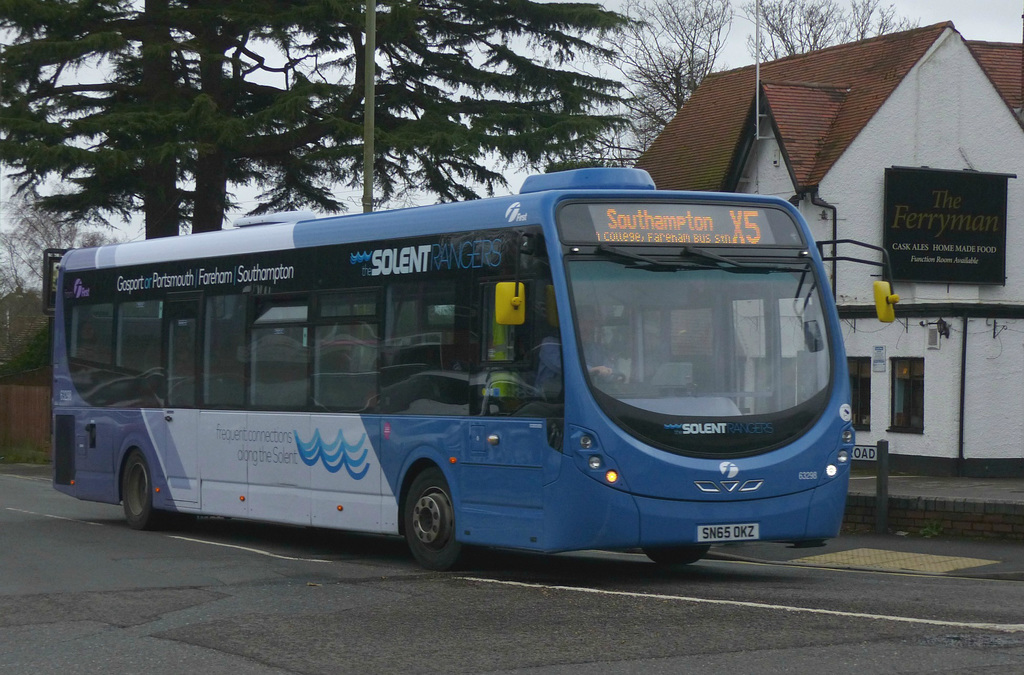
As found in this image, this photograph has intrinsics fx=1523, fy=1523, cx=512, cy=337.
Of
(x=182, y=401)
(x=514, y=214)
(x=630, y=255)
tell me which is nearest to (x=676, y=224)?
(x=630, y=255)

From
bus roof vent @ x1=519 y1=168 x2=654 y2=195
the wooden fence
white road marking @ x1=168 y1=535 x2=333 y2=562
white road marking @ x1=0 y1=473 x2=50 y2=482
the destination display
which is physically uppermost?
bus roof vent @ x1=519 y1=168 x2=654 y2=195

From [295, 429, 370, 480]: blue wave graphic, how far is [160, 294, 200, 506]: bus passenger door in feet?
7.70

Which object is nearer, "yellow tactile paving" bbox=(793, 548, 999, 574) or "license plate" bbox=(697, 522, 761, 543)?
"license plate" bbox=(697, 522, 761, 543)

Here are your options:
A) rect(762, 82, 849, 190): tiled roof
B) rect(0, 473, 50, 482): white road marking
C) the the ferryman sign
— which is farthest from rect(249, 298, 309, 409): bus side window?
the the ferryman sign

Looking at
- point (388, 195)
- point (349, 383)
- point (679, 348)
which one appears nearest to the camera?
point (679, 348)

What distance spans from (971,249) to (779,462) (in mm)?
23195

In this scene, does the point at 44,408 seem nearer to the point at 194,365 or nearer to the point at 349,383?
the point at 194,365

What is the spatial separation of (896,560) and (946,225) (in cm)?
2025

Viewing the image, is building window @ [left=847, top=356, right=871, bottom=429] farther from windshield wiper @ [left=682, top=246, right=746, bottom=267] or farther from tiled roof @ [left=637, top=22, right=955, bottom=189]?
windshield wiper @ [left=682, top=246, right=746, bottom=267]

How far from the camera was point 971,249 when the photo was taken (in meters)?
33.1

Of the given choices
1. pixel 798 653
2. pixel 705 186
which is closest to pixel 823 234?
pixel 705 186

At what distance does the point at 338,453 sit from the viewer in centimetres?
1391

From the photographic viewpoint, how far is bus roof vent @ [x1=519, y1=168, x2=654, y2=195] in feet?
40.2

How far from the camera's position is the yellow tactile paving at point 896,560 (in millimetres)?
13585
